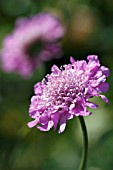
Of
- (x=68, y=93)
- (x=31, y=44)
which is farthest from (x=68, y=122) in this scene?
(x=68, y=93)

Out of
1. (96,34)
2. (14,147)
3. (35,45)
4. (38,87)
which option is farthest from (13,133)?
(38,87)

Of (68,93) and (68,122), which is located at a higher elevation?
(68,122)

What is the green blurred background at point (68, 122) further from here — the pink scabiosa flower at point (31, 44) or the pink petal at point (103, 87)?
the pink petal at point (103, 87)

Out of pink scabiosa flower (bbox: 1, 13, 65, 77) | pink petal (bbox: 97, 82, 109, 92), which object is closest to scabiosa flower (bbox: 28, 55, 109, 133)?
pink petal (bbox: 97, 82, 109, 92)

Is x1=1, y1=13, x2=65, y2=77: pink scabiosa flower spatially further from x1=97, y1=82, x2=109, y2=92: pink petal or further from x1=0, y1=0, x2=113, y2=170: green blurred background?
x1=97, y1=82, x2=109, y2=92: pink petal

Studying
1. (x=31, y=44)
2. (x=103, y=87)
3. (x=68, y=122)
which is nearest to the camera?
(x=103, y=87)

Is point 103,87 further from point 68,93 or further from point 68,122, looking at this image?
point 68,122
